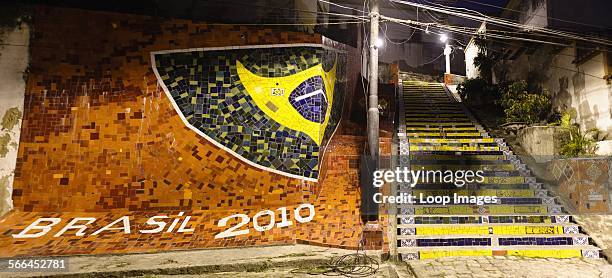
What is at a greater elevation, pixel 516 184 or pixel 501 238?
pixel 516 184

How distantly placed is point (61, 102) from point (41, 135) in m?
0.76

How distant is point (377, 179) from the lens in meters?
6.09

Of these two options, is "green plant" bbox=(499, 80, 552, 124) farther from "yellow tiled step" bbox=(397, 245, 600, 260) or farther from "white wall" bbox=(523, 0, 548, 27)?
"yellow tiled step" bbox=(397, 245, 600, 260)

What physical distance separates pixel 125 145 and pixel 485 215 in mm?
7206

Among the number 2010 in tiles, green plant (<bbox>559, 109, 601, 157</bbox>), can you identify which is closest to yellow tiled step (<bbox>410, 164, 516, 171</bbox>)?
green plant (<bbox>559, 109, 601, 157</bbox>)

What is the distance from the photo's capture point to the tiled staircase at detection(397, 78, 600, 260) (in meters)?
5.02

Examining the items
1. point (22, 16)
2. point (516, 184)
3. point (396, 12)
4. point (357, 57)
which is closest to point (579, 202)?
point (516, 184)

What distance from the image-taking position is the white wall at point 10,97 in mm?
5976

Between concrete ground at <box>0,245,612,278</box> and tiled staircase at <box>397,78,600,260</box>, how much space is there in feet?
0.81

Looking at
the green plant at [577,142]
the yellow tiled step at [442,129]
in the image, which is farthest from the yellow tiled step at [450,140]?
the green plant at [577,142]

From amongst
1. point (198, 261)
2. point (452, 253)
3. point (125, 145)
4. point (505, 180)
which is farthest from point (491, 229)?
point (125, 145)

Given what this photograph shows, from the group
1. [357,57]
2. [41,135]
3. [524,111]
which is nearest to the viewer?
[41,135]

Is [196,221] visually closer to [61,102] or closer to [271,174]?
[271,174]

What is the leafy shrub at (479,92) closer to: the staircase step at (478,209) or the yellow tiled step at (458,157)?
the yellow tiled step at (458,157)
